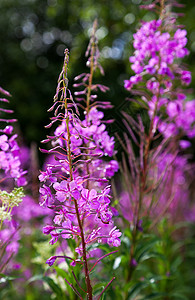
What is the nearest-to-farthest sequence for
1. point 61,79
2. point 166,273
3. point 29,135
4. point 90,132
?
point 61,79
point 90,132
point 166,273
point 29,135

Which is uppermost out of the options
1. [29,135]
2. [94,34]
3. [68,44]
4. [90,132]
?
[68,44]

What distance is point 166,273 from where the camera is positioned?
2.31 meters

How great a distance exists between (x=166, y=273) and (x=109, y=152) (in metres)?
1.28

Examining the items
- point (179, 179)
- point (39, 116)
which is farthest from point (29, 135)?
point (179, 179)

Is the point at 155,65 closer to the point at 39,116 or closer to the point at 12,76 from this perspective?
the point at 39,116

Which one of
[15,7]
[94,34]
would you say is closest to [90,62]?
[94,34]

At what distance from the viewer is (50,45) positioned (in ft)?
27.5

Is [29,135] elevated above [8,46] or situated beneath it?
situated beneath

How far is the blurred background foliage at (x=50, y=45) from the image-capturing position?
4969 millimetres

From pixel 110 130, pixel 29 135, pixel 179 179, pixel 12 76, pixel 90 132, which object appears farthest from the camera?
pixel 12 76

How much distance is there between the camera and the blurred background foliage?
16.3ft

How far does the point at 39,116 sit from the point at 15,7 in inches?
149

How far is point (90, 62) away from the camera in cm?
157

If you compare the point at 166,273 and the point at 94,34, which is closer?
the point at 94,34
